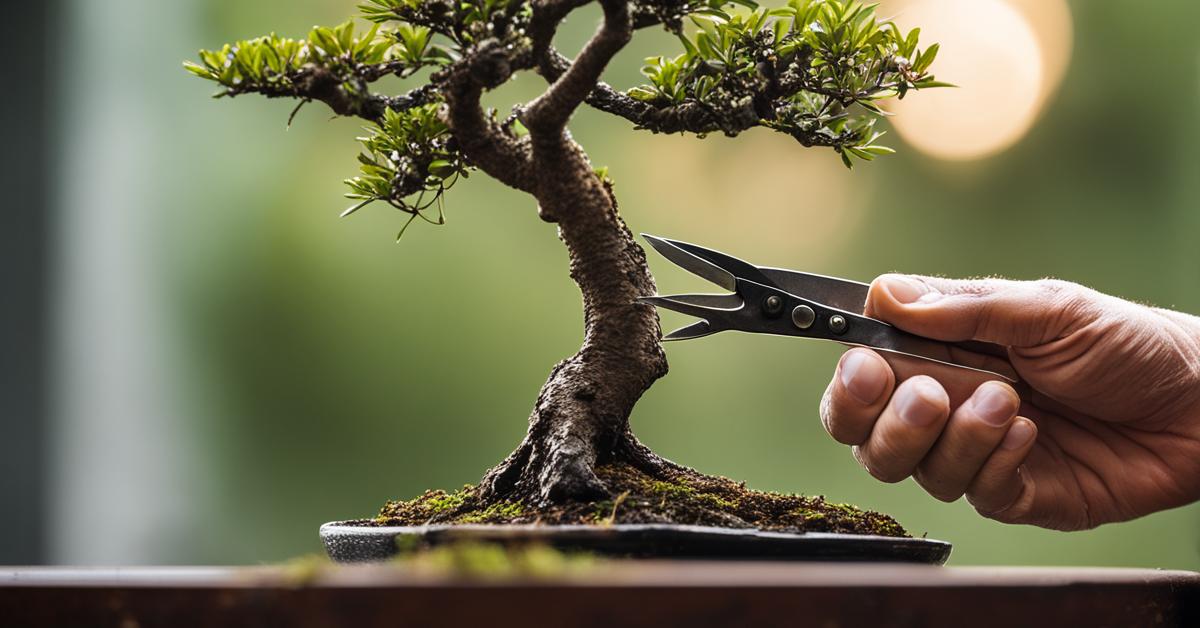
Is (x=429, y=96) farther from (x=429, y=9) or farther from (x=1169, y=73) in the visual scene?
(x=1169, y=73)

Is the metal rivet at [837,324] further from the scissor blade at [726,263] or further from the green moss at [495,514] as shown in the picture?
the green moss at [495,514]

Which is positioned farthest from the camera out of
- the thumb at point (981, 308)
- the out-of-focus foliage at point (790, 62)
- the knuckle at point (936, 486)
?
the knuckle at point (936, 486)

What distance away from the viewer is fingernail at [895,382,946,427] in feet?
3.34

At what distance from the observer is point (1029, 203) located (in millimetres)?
3270

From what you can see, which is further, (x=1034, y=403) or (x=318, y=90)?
(x=1034, y=403)

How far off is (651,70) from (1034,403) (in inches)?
29.0

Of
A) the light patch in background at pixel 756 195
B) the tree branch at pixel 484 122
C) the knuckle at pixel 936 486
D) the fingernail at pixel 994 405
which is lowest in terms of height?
the knuckle at pixel 936 486

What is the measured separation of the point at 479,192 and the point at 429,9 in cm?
237

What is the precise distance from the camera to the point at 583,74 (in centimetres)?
81

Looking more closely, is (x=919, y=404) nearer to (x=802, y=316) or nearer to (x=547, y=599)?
(x=802, y=316)

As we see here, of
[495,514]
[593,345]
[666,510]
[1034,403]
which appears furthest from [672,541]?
[1034,403]

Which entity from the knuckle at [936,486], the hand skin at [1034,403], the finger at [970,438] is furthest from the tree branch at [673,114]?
the knuckle at [936,486]

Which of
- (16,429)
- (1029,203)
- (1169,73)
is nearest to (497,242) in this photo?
(16,429)

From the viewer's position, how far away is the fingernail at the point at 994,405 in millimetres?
1012
